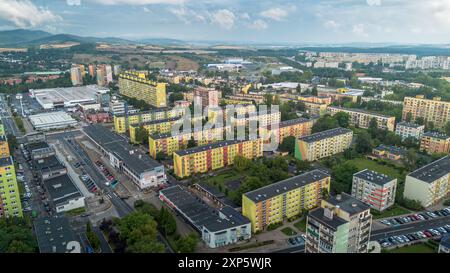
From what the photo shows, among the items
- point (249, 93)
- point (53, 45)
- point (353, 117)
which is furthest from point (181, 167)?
point (53, 45)

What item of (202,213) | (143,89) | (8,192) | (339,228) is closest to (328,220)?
(339,228)

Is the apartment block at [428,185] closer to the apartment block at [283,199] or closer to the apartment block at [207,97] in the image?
the apartment block at [283,199]

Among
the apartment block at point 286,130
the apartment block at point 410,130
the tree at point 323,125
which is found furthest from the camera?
the tree at point 323,125

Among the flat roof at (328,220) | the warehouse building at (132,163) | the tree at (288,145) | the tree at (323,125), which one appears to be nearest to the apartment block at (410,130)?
the tree at (323,125)

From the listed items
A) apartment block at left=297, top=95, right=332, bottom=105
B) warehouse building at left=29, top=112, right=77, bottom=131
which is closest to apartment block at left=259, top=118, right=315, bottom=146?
apartment block at left=297, top=95, right=332, bottom=105

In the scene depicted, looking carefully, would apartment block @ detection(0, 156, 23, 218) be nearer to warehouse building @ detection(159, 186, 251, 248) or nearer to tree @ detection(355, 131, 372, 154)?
warehouse building @ detection(159, 186, 251, 248)

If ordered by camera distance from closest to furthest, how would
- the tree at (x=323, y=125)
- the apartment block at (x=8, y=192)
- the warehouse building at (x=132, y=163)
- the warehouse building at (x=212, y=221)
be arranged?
the warehouse building at (x=212, y=221) < the apartment block at (x=8, y=192) < the warehouse building at (x=132, y=163) < the tree at (x=323, y=125)

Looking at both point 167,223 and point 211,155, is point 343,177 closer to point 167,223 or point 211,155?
point 211,155
